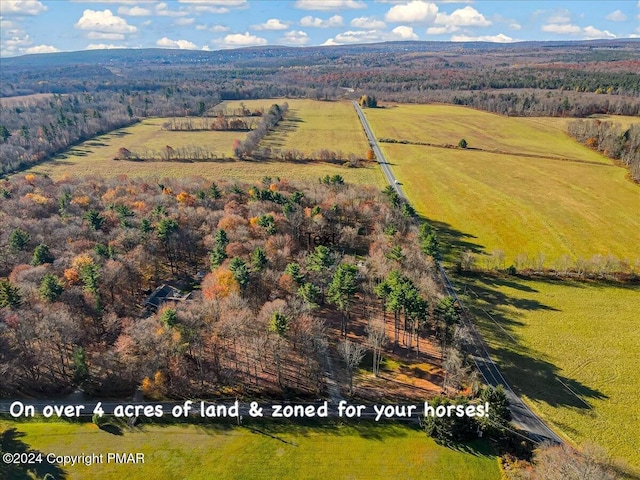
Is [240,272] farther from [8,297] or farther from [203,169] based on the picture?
[203,169]

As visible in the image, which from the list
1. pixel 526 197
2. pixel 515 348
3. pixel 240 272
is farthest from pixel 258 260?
pixel 526 197

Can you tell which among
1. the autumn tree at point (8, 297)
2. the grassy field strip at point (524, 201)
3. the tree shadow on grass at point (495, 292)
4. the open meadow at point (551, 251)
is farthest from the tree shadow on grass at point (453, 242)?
the autumn tree at point (8, 297)

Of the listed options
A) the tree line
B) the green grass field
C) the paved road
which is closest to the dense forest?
the paved road

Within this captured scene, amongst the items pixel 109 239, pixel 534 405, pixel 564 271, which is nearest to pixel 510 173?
pixel 564 271

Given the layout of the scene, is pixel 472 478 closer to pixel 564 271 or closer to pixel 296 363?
pixel 296 363

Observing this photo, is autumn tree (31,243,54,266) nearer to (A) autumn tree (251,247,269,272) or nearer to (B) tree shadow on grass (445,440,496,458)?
(A) autumn tree (251,247,269,272)

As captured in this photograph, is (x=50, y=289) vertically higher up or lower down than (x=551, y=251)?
higher up
